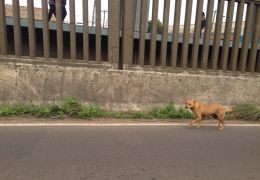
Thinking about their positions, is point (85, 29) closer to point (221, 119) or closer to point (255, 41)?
point (221, 119)

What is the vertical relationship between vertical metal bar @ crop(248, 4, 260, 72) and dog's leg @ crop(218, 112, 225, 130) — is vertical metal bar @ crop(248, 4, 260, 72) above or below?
above

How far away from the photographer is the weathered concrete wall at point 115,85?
6.68m

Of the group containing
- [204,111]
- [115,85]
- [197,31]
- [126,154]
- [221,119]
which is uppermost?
[197,31]

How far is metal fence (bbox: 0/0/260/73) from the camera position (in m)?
6.83

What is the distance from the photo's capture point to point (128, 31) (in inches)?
284

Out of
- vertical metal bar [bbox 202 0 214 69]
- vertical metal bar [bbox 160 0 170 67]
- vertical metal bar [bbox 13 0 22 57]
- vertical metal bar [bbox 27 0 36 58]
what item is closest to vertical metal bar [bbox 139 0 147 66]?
vertical metal bar [bbox 160 0 170 67]

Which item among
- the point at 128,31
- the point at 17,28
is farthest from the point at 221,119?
the point at 17,28

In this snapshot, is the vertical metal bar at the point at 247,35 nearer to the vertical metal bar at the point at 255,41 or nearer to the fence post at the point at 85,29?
the vertical metal bar at the point at 255,41

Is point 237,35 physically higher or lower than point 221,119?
higher

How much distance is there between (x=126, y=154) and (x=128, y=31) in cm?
351

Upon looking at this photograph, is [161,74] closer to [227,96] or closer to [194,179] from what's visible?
[227,96]

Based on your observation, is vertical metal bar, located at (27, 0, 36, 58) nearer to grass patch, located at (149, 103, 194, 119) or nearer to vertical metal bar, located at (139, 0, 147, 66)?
vertical metal bar, located at (139, 0, 147, 66)

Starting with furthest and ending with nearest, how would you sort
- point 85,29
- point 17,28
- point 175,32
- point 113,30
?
1. point 175,32
2. point 113,30
3. point 85,29
4. point 17,28

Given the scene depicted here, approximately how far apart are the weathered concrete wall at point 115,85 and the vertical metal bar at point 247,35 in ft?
1.28
